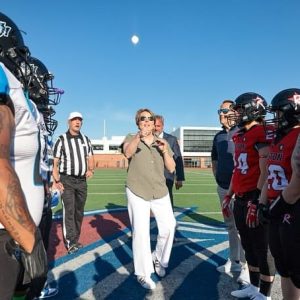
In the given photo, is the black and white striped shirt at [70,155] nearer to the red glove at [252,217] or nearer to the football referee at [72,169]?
the football referee at [72,169]

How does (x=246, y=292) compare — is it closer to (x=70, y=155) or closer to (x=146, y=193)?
(x=146, y=193)

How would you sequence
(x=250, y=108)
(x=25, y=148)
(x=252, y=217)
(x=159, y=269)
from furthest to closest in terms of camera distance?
(x=159, y=269) < (x=250, y=108) < (x=252, y=217) < (x=25, y=148)

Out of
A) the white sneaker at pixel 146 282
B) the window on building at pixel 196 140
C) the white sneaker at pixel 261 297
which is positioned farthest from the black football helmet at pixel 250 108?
the window on building at pixel 196 140

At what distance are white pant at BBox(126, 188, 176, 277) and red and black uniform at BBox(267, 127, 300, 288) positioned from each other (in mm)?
1682

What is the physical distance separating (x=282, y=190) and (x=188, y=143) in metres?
58.3

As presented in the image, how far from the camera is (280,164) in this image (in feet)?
9.02

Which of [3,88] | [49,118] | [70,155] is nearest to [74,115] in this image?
[70,155]

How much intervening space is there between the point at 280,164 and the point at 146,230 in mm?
1928

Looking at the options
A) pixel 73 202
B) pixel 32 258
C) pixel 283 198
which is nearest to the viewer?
pixel 32 258

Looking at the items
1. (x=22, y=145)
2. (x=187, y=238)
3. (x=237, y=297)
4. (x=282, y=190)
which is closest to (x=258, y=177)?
(x=282, y=190)

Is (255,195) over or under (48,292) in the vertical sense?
over

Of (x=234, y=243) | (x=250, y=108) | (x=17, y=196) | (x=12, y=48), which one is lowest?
(x=234, y=243)

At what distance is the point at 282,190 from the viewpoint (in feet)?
8.99

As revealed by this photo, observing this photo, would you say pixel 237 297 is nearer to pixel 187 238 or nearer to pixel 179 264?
pixel 179 264
